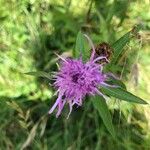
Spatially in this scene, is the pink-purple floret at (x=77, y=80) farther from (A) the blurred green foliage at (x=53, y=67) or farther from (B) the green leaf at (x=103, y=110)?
(A) the blurred green foliage at (x=53, y=67)

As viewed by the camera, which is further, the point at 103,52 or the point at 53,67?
the point at 53,67

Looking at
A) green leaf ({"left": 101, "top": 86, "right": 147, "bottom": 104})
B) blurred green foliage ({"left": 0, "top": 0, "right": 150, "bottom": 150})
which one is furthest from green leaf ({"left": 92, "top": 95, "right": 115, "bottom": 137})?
blurred green foliage ({"left": 0, "top": 0, "right": 150, "bottom": 150})

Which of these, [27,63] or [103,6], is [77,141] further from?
[103,6]

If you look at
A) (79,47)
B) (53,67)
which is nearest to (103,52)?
(79,47)

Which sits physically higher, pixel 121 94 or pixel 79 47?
pixel 79 47

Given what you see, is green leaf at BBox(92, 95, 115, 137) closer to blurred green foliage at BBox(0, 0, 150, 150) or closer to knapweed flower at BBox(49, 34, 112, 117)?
knapweed flower at BBox(49, 34, 112, 117)

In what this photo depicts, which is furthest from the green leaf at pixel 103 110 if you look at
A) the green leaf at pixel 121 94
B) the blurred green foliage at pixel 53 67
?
the blurred green foliage at pixel 53 67

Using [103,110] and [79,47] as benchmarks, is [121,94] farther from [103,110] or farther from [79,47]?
[79,47]
